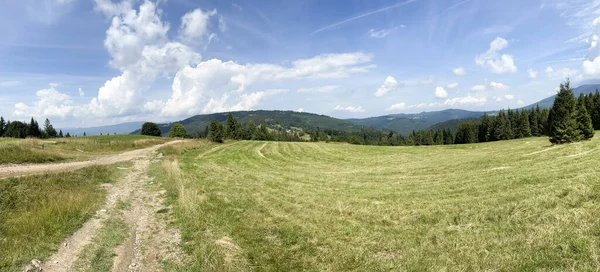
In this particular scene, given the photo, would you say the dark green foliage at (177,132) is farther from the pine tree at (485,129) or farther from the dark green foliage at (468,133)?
the pine tree at (485,129)

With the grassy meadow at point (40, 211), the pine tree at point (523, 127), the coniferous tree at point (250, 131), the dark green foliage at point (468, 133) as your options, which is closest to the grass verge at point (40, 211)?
the grassy meadow at point (40, 211)

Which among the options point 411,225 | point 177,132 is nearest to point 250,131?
point 177,132

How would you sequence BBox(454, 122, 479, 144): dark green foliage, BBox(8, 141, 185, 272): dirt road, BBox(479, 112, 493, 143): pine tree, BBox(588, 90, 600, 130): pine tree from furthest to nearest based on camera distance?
1. BBox(454, 122, 479, 144): dark green foliage
2. BBox(479, 112, 493, 143): pine tree
3. BBox(588, 90, 600, 130): pine tree
4. BBox(8, 141, 185, 272): dirt road

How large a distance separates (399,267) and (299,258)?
2.69 m

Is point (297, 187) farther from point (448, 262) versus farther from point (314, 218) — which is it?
point (448, 262)

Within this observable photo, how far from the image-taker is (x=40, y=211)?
10.3 metres

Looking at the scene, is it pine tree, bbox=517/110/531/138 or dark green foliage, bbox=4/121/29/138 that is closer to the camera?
pine tree, bbox=517/110/531/138

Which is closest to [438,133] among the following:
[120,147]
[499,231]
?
[120,147]

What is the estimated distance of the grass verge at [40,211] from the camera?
25.5 ft

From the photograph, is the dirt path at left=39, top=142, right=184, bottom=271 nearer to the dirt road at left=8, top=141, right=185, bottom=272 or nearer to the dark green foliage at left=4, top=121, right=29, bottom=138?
the dirt road at left=8, top=141, right=185, bottom=272

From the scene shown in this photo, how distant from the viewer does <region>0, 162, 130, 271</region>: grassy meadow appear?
779 cm

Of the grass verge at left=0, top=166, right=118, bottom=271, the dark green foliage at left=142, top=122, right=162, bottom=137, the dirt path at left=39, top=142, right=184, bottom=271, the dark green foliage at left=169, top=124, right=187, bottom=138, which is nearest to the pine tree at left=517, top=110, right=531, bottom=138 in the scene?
the dirt path at left=39, top=142, right=184, bottom=271

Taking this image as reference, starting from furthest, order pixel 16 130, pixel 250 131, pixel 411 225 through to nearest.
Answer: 1. pixel 250 131
2. pixel 16 130
3. pixel 411 225

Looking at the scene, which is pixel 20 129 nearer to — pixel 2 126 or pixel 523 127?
pixel 2 126
